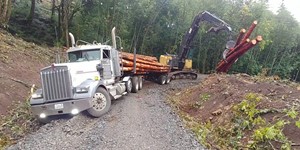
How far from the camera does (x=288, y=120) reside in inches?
282

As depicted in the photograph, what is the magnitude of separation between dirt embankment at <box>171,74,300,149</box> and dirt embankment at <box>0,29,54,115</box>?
6004 millimetres

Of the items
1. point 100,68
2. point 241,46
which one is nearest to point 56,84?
point 100,68

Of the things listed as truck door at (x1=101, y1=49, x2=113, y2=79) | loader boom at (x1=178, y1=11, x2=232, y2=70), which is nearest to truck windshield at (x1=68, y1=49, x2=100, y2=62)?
truck door at (x1=101, y1=49, x2=113, y2=79)

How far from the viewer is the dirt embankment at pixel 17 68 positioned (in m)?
10.7

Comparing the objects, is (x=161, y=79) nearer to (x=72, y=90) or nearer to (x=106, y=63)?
(x=106, y=63)

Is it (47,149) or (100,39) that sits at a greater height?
(100,39)

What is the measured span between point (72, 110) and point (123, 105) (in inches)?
99.1

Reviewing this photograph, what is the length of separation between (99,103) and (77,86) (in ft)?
2.58

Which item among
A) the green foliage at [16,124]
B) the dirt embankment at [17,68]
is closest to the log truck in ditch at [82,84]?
the green foliage at [16,124]

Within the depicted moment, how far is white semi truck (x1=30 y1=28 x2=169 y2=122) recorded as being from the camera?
824cm

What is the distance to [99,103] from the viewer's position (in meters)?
8.88

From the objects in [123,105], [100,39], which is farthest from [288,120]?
[100,39]

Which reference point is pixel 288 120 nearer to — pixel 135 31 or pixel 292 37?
pixel 135 31

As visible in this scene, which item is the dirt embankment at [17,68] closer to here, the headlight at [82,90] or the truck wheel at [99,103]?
the headlight at [82,90]
